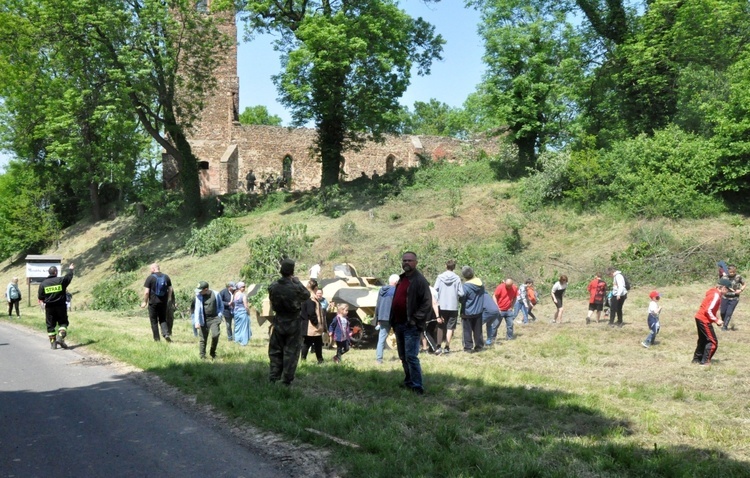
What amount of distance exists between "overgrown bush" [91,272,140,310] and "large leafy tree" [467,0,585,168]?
18304 millimetres

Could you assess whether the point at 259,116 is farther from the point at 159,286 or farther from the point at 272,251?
the point at 159,286

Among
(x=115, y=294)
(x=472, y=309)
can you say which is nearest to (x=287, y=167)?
(x=115, y=294)

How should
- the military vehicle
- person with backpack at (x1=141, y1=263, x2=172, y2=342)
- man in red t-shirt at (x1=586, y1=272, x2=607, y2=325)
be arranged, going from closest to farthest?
person with backpack at (x1=141, y1=263, x2=172, y2=342)
the military vehicle
man in red t-shirt at (x1=586, y1=272, x2=607, y2=325)

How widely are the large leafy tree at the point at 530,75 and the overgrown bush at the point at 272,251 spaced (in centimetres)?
1128

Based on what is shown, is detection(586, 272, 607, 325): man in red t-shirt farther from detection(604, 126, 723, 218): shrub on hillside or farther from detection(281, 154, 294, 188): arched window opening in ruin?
detection(281, 154, 294, 188): arched window opening in ruin

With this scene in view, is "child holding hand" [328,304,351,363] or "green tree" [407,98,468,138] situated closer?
"child holding hand" [328,304,351,363]

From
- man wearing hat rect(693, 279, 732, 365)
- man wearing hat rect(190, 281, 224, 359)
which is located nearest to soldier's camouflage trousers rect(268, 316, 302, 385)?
man wearing hat rect(190, 281, 224, 359)

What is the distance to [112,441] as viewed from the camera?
6336 millimetres

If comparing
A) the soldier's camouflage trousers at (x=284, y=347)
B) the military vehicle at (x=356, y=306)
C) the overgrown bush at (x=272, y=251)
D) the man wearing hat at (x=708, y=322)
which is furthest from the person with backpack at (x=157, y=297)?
the overgrown bush at (x=272, y=251)

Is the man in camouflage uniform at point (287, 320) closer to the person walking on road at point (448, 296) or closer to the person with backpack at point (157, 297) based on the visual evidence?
the person walking on road at point (448, 296)

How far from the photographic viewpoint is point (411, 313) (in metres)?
8.28

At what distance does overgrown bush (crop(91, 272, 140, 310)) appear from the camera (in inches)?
1079

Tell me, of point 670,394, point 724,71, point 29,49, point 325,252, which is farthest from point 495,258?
point 29,49

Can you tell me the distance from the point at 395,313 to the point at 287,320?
1.40m
